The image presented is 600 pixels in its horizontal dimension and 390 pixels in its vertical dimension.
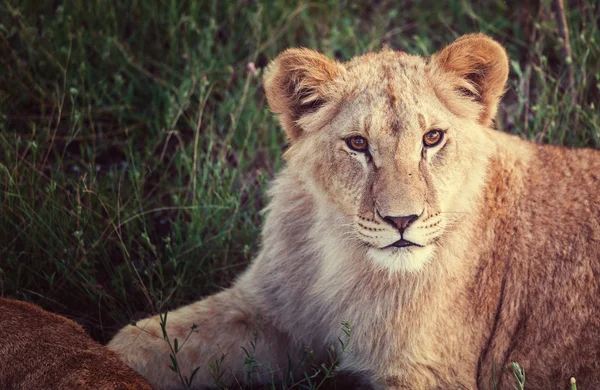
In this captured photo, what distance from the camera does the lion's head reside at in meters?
3.29

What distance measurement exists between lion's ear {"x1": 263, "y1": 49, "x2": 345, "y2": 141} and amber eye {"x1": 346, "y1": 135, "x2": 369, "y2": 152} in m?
0.29

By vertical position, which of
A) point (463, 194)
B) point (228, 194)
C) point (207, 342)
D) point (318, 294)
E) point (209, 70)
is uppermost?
point (209, 70)

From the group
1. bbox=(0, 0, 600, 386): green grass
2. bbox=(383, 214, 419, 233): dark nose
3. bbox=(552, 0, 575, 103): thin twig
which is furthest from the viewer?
bbox=(552, 0, 575, 103): thin twig

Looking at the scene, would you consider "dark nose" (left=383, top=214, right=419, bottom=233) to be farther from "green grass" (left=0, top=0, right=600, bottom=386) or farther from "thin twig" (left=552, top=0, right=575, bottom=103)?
"thin twig" (left=552, top=0, right=575, bottom=103)

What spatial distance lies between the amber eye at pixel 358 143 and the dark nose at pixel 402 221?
1.20 ft

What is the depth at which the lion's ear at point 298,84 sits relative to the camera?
11.9ft

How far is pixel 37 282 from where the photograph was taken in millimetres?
4434

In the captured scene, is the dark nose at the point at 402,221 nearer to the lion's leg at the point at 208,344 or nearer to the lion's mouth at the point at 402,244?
the lion's mouth at the point at 402,244

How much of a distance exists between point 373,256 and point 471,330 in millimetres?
647

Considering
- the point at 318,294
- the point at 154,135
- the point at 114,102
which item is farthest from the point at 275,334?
the point at 114,102

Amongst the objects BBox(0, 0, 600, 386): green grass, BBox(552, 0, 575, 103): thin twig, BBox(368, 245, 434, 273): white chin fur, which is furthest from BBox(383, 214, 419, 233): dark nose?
BBox(552, 0, 575, 103): thin twig

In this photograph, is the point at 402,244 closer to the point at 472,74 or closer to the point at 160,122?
the point at 472,74

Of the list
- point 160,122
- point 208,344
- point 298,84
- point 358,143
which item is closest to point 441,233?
point 358,143

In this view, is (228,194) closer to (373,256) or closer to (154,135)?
(154,135)
